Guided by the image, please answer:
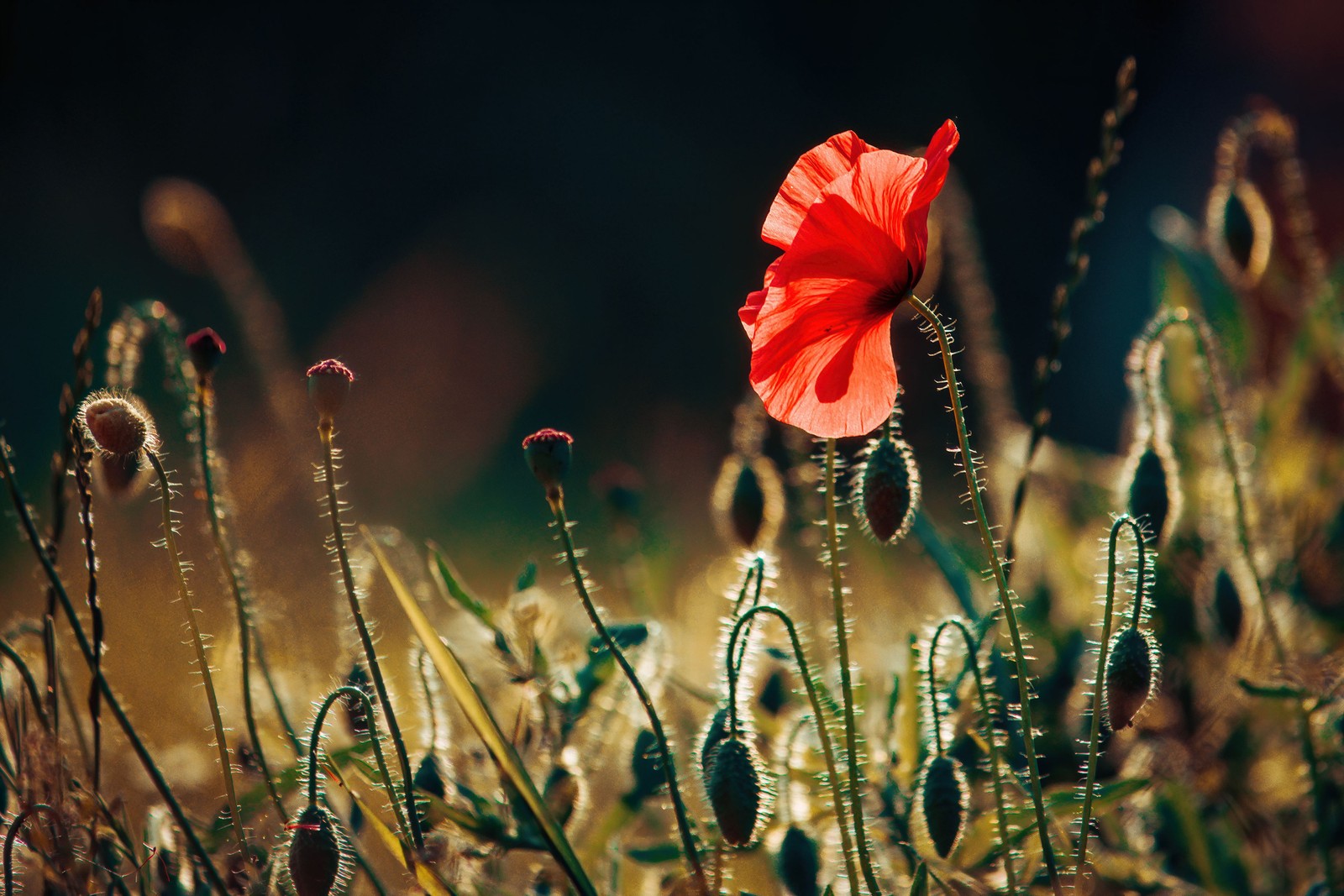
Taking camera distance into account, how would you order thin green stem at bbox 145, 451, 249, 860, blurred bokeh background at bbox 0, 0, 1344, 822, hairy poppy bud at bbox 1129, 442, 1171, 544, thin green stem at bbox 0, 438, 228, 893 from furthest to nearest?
blurred bokeh background at bbox 0, 0, 1344, 822 → hairy poppy bud at bbox 1129, 442, 1171, 544 → thin green stem at bbox 145, 451, 249, 860 → thin green stem at bbox 0, 438, 228, 893

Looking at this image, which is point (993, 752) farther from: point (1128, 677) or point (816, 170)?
point (816, 170)

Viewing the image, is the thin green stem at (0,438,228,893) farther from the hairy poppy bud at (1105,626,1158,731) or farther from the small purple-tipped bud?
the hairy poppy bud at (1105,626,1158,731)

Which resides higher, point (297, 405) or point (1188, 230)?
point (1188, 230)

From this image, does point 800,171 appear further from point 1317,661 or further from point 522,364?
point 522,364

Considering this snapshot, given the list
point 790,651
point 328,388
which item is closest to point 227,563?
point 328,388

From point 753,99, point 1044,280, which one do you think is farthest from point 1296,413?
point 753,99

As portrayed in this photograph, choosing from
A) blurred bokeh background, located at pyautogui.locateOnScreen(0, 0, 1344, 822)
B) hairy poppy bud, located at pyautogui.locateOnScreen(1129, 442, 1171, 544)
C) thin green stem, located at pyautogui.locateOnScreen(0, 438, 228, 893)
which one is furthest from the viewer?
blurred bokeh background, located at pyautogui.locateOnScreen(0, 0, 1344, 822)

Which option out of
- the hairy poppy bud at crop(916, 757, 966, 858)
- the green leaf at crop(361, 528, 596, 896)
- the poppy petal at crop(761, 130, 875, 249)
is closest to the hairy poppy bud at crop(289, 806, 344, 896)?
the green leaf at crop(361, 528, 596, 896)
